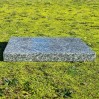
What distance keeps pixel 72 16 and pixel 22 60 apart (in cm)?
831

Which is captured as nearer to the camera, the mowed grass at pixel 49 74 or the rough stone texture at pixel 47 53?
the mowed grass at pixel 49 74

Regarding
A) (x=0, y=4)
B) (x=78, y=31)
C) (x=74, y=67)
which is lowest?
(x=0, y=4)

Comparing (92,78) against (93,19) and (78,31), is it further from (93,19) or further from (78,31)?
(93,19)

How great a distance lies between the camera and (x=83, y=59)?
777cm

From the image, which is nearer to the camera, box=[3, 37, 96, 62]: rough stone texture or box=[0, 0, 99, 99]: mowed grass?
box=[0, 0, 99, 99]: mowed grass

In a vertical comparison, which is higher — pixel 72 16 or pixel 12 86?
pixel 12 86

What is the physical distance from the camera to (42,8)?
1814cm

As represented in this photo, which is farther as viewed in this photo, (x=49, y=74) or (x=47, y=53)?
(x=47, y=53)

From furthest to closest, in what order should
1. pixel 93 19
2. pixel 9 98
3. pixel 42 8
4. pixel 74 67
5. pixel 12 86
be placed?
1. pixel 42 8
2. pixel 93 19
3. pixel 74 67
4. pixel 12 86
5. pixel 9 98

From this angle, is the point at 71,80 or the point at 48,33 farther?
the point at 48,33

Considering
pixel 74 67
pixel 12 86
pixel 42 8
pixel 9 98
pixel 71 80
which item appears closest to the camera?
pixel 9 98

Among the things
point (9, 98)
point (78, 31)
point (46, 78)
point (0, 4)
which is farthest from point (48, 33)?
point (0, 4)

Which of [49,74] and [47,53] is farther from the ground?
[47,53]

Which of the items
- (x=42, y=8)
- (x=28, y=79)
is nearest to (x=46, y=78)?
(x=28, y=79)
